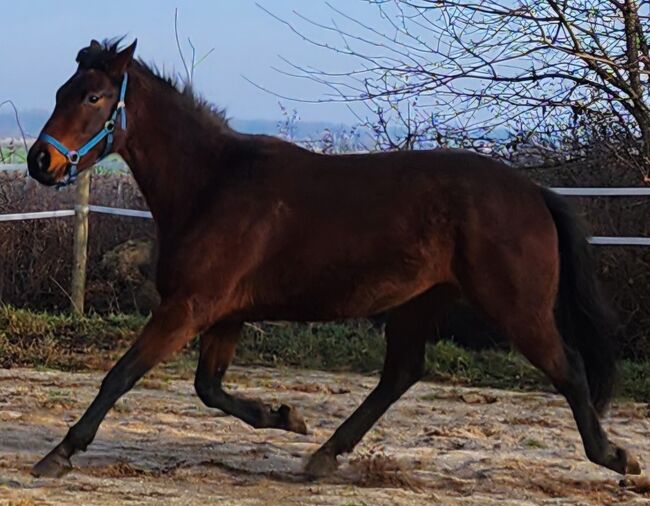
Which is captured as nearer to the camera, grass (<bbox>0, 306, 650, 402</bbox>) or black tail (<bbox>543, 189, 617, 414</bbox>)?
black tail (<bbox>543, 189, 617, 414</bbox>)

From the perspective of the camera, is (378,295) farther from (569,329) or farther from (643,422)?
(643,422)

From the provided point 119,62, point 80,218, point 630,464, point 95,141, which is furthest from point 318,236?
point 80,218

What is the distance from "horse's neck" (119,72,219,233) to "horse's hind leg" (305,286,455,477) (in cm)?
121

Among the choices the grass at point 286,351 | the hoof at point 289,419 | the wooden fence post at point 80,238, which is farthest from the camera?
the wooden fence post at point 80,238

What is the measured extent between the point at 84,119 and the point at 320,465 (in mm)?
1899

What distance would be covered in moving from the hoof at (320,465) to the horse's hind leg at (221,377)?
12.1 inches

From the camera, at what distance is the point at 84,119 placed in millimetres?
5285

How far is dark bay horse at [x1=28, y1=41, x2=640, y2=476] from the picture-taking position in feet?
17.0

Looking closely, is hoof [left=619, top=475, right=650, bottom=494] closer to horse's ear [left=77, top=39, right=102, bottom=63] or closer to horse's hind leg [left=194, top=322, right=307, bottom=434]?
horse's hind leg [left=194, top=322, right=307, bottom=434]

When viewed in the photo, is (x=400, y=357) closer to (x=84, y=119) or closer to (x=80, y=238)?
(x=84, y=119)

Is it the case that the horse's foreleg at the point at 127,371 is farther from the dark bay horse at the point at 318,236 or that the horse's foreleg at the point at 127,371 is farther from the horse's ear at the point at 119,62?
the horse's ear at the point at 119,62

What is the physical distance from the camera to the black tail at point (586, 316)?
5.45 meters

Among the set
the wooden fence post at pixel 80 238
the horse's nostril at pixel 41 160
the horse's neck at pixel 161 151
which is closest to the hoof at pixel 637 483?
the horse's neck at pixel 161 151

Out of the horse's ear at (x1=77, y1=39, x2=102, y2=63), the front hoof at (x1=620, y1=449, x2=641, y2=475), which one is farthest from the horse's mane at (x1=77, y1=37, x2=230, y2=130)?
the front hoof at (x1=620, y1=449, x2=641, y2=475)
